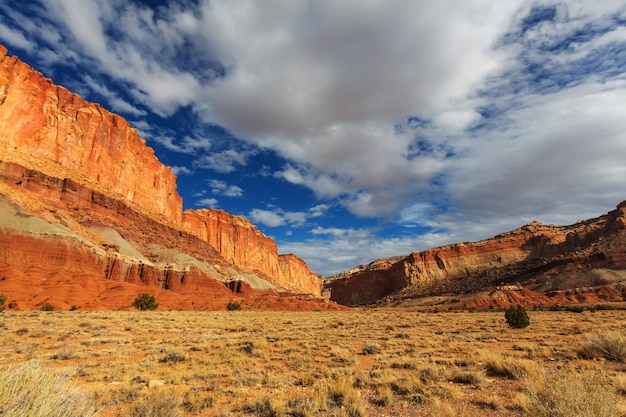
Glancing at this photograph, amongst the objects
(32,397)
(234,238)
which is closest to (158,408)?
(32,397)

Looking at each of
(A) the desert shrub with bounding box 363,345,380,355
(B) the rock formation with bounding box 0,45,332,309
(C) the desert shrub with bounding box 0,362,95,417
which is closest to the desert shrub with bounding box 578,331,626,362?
(A) the desert shrub with bounding box 363,345,380,355

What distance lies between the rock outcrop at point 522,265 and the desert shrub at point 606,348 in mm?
51026

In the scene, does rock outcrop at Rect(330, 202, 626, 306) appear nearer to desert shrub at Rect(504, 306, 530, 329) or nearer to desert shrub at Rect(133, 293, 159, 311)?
desert shrub at Rect(504, 306, 530, 329)

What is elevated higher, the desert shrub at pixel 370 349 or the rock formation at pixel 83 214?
the rock formation at pixel 83 214

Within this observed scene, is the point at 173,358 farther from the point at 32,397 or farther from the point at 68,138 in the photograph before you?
the point at 68,138

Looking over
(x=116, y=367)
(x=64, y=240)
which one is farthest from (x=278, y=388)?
(x=64, y=240)

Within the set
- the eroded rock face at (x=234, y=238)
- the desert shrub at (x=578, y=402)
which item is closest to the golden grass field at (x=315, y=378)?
the desert shrub at (x=578, y=402)

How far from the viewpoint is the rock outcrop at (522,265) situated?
5872cm

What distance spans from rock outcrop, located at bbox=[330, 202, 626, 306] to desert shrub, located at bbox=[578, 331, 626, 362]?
51026mm

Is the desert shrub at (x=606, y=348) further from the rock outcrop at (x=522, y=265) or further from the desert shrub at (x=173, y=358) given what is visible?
the rock outcrop at (x=522, y=265)

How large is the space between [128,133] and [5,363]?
94.2 metres

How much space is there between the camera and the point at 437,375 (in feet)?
26.6

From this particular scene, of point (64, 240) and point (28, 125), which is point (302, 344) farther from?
point (28, 125)

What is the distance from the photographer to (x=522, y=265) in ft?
272
